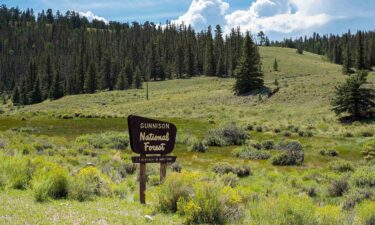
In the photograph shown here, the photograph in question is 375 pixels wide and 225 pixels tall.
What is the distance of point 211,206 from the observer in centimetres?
781

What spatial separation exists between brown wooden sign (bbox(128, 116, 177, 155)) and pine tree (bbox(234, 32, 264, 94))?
187 ft

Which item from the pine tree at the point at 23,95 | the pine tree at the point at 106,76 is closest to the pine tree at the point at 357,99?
the pine tree at the point at 106,76

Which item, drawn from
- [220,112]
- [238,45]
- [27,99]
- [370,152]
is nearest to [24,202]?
[370,152]

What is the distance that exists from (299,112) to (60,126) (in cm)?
2884

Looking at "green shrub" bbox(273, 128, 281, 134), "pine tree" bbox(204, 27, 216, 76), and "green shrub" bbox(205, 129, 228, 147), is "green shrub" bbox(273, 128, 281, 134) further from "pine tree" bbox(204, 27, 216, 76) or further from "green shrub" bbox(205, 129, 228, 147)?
"pine tree" bbox(204, 27, 216, 76)

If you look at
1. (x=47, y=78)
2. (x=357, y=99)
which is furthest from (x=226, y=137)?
(x=47, y=78)

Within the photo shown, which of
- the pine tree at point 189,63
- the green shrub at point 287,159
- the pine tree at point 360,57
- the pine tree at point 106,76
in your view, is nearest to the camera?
the green shrub at point 287,159

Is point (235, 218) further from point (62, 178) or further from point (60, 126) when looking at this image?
point (60, 126)

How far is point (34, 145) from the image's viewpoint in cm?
2314

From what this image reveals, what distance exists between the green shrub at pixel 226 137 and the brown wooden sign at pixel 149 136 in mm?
19350

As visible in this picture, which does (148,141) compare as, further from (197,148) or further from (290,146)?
(290,146)

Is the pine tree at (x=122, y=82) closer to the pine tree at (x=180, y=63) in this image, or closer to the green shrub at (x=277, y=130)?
the pine tree at (x=180, y=63)

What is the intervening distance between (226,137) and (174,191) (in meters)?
23.0

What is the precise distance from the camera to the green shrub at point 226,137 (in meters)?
30.5
